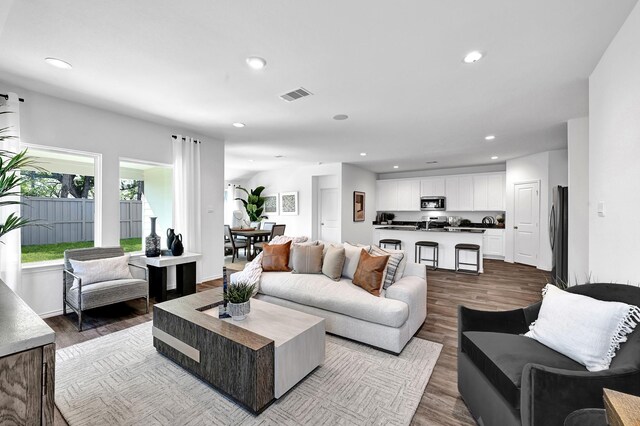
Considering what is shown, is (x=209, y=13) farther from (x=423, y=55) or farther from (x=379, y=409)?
(x=379, y=409)

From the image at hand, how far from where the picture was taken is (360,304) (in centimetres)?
264

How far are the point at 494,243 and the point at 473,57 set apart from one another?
630 cm

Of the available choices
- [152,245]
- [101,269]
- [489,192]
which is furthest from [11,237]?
[489,192]

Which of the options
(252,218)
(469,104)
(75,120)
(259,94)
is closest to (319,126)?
(259,94)

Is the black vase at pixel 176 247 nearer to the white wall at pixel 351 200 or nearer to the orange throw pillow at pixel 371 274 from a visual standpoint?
the orange throw pillow at pixel 371 274

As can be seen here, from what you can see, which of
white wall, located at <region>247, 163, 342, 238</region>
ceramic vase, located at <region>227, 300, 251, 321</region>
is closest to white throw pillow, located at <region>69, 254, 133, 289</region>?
ceramic vase, located at <region>227, 300, 251, 321</region>

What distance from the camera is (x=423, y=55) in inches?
93.7

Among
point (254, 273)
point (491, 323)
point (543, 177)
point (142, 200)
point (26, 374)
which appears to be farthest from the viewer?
point (543, 177)

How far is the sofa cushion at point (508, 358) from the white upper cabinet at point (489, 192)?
676 centimetres

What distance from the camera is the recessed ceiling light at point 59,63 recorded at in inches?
97.7

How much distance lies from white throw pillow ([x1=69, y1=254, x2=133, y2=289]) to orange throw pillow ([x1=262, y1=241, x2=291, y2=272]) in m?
1.72

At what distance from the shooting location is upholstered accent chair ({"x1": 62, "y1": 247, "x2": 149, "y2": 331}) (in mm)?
2982

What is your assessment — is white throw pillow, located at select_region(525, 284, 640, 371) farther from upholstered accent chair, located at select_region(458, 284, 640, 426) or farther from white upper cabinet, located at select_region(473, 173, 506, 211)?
white upper cabinet, located at select_region(473, 173, 506, 211)

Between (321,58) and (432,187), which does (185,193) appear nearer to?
(321,58)
